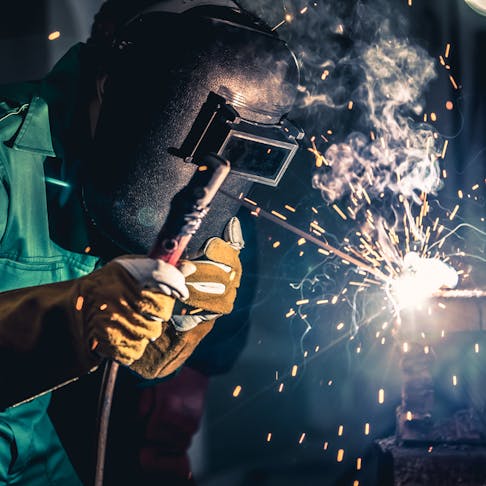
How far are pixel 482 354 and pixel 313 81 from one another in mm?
1646

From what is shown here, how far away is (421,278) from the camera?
234cm

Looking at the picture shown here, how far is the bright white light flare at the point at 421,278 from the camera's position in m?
2.33

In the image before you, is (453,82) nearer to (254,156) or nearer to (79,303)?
(254,156)

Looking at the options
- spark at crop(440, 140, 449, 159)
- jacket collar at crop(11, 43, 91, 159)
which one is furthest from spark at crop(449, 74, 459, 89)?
jacket collar at crop(11, 43, 91, 159)

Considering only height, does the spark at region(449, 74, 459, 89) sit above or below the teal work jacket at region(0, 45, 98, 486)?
above

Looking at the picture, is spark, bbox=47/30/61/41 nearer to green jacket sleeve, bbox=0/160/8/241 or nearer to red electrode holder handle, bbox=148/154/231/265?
green jacket sleeve, bbox=0/160/8/241

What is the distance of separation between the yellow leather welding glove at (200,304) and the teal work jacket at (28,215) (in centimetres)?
43

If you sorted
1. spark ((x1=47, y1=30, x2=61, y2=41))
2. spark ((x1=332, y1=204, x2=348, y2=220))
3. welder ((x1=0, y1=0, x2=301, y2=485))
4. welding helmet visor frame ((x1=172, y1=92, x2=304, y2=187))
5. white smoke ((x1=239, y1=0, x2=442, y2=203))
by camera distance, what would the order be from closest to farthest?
welder ((x1=0, y1=0, x2=301, y2=485)) → welding helmet visor frame ((x1=172, y1=92, x2=304, y2=187)) → spark ((x1=47, y1=30, x2=61, y2=41)) → white smoke ((x1=239, y1=0, x2=442, y2=203)) → spark ((x1=332, y1=204, x2=348, y2=220))

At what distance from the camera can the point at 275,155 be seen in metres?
1.55

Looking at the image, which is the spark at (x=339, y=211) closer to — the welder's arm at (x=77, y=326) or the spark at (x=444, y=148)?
the spark at (x=444, y=148)

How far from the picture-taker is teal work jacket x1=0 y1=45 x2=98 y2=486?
162 cm

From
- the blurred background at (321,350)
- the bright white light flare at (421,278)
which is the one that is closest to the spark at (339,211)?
the blurred background at (321,350)

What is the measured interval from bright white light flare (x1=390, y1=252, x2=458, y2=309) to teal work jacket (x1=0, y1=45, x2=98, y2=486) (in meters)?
1.54

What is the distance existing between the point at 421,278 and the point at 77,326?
1651 mm
